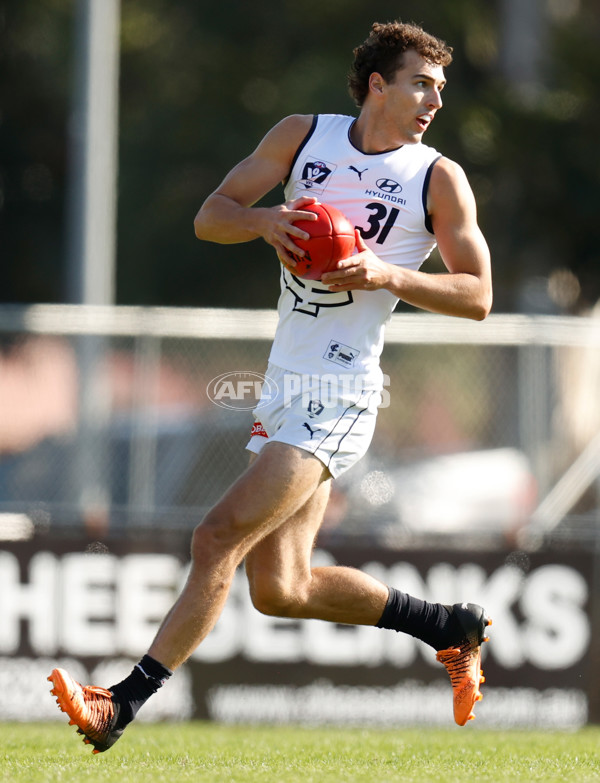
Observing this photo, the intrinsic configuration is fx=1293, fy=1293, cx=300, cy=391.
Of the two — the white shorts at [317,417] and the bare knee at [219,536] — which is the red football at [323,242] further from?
the bare knee at [219,536]

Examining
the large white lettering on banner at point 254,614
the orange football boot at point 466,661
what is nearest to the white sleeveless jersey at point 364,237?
the orange football boot at point 466,661

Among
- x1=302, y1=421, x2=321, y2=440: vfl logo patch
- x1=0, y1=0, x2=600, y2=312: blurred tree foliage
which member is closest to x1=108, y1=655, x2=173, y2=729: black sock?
x1=302, y1=421, x2=321, y2=440: vfl logo patch

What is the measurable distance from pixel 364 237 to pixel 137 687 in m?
1.96

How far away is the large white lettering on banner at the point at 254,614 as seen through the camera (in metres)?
8.70

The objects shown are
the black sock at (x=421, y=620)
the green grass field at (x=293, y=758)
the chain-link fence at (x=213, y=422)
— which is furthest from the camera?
the chain-link fence at (x=213, y=422)

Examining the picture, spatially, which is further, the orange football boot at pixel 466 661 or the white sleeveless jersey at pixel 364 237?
the orange football boot at pixel 466 661

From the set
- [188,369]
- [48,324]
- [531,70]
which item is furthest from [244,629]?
[531,70]

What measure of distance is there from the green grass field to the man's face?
2.50 meters

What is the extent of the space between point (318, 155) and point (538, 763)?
259 centimetres

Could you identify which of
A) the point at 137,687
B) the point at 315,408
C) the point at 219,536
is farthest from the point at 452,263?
the point at 137,687

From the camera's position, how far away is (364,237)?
518 cm

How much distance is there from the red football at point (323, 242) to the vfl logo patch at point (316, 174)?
1.25 feet

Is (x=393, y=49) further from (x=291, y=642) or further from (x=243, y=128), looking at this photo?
(x=243, y=128)

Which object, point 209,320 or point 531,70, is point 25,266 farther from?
point 209,320
